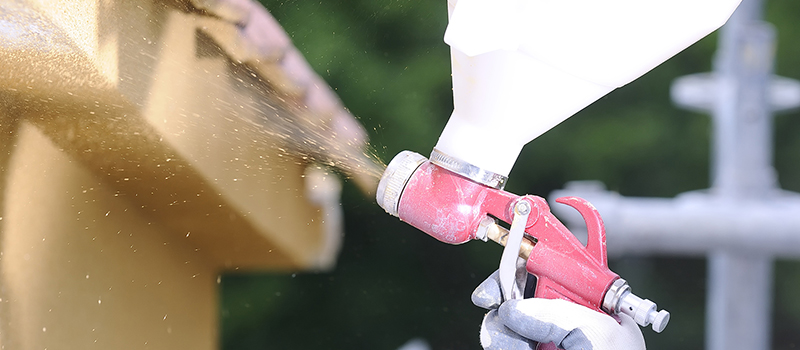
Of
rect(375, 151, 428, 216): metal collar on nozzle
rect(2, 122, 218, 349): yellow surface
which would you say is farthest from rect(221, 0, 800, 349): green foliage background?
rect(375, 151, 428, 216): metal collar on nozzle

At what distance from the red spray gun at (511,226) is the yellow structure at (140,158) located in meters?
0.27

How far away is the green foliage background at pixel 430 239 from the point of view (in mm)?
3994

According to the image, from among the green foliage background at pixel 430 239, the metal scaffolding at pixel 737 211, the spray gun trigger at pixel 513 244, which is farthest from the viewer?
the green foliage background at pixel 430 239

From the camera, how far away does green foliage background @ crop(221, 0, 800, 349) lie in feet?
13.1

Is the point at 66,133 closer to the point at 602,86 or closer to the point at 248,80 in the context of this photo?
the point at 248,80

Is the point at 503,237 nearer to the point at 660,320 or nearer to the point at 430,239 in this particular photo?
the point at 660,320

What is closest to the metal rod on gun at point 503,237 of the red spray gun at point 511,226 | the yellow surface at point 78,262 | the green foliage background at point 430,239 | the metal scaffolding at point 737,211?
the red spray gun at point 511,226

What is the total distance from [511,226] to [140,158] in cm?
48

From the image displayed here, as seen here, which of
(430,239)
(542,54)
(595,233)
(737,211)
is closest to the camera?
(542,54)

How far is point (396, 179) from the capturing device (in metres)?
0.81

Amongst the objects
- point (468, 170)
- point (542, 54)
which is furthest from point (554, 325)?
point (542, 54)

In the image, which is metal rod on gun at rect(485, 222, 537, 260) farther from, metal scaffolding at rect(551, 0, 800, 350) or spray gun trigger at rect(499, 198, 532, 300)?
metal scaffolding at rect(551, 0, 800, 350)

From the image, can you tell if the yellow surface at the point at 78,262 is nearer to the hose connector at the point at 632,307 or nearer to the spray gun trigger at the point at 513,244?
the spray gun trigger at the point at 513,244

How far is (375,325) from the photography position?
14.0ft
